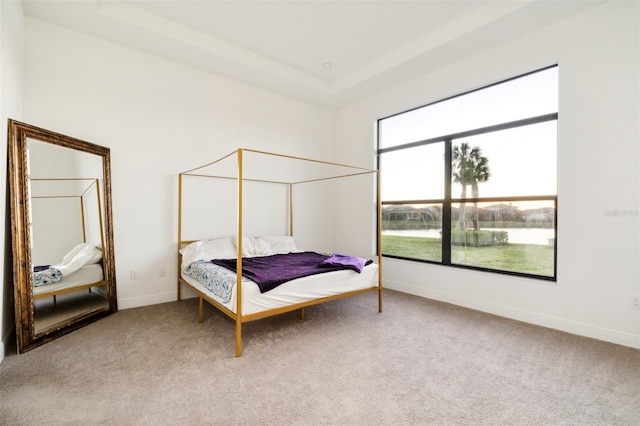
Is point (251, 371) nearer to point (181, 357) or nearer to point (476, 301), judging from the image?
point (181, 357)

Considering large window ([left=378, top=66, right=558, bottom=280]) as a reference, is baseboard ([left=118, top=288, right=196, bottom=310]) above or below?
below

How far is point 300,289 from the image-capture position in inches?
104

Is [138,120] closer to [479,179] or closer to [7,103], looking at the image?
[7,103]

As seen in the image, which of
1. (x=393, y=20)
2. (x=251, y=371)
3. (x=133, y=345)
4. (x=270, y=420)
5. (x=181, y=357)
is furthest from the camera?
(x=393, y=20)

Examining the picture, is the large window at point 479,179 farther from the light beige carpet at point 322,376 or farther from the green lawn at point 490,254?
the light beige carpet at point 322,376

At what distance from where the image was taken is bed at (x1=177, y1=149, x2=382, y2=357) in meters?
2.38

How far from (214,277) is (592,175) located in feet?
11.4

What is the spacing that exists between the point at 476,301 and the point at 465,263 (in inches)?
17.6

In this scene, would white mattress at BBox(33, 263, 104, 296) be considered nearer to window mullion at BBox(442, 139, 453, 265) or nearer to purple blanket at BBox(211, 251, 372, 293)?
purple blanket at BBox(211, 251, 372, 293)

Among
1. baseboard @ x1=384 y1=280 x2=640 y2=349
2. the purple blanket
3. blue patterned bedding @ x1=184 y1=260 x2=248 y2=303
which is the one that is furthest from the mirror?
baseboard @ x1=384 y1=280 x2=640 y2=349

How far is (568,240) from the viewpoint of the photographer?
9.08ft

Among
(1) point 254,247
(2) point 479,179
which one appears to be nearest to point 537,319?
(2) point 479,179

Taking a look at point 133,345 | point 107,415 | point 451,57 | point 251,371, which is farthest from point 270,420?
point 451,57

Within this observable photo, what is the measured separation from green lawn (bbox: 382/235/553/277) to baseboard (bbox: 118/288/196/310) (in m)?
2.84
